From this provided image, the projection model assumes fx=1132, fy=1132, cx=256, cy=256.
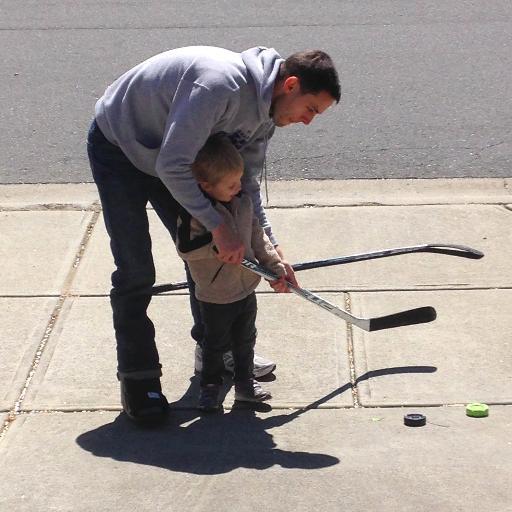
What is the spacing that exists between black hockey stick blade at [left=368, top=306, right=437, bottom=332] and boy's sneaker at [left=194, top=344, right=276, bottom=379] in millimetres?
460

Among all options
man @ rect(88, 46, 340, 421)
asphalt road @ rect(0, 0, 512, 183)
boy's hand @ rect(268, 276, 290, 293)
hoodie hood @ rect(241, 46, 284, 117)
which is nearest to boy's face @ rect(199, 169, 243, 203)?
man @ rect(88, 46, 340, 421)

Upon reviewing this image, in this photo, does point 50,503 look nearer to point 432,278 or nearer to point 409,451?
point 409,451

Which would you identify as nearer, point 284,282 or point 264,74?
point 264,74

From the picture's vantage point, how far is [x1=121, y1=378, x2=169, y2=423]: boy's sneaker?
4145 millimetres

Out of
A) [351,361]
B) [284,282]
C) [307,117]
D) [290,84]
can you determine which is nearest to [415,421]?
[351,361]

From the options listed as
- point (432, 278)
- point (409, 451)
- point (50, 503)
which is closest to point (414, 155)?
point (432, 278)

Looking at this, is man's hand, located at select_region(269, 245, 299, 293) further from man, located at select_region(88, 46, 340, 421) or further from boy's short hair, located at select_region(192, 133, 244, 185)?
boy's short hair, located at select_region(192, 133, 244, 185)

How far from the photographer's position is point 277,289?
4.25 meters

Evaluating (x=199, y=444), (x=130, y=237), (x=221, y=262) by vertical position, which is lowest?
(x=199, y=444)

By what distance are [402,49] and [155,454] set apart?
Result: 5900 millimetres

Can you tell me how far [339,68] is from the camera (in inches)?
343

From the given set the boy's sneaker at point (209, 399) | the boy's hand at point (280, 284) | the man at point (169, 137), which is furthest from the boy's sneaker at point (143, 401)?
the boy's hand at point (280, 284)

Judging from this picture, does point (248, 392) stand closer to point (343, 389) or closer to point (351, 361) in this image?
point (343, 389)

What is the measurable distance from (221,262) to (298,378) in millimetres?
662
